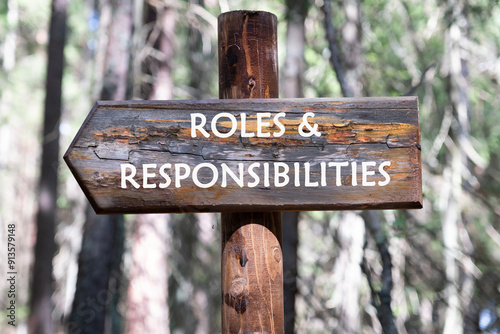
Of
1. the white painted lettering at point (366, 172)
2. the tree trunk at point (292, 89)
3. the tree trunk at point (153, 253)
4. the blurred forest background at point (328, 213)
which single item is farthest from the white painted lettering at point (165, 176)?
the tree trunk at point (153, 253)

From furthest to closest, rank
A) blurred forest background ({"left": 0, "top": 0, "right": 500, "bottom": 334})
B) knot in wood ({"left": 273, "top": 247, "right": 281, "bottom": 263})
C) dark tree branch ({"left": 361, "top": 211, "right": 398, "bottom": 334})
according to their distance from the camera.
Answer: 1. blurred forest background ({"left": 0, "top": 0, "right": 500, "bottom": 334})
2. dark tree branch ({"left": 361, "top": 211, "right": 398, "bottom": 334})
3. knot in wood ({"left": 273, "top": 247, "right": 281, "bottom": 263})

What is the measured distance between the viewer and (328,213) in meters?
8.28

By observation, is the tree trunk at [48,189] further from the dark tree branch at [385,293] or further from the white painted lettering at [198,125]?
the white painted lettering at [198,125]

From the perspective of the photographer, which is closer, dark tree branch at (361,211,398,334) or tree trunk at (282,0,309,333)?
dark tree branch at (361,211,398,334)

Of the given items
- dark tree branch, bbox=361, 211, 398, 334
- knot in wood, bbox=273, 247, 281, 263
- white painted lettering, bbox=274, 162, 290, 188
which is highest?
white painted lettering, bbox=274, 162, 290, 188

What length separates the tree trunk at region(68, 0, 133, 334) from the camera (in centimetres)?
543

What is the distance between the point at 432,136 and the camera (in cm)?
837

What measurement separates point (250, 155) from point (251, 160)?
0.06 feet

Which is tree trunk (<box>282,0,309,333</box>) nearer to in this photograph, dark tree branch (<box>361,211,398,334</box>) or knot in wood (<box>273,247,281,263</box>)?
dark tree branch (<box>361,211,398,334</box>)

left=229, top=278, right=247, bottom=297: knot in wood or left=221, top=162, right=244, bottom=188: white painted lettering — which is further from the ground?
left=221, top=162, right=244, bottom=188: white painted lettering

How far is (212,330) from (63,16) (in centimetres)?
816

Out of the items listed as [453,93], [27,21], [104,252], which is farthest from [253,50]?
[27,21]

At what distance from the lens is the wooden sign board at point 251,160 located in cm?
179

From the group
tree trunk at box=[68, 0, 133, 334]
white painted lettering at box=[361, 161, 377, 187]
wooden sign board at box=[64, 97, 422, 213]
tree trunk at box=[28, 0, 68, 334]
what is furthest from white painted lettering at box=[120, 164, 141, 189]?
tree trunk at box=[28, 0, 68, 334]
